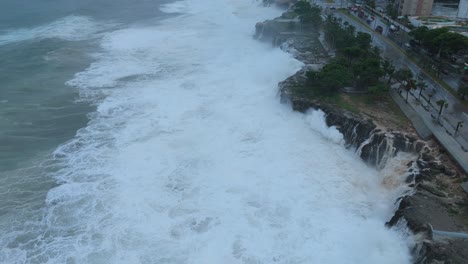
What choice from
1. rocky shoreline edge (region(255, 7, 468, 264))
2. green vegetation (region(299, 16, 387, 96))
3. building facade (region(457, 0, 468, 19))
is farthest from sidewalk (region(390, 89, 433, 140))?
building facade (region(457, 0, 468, 19))

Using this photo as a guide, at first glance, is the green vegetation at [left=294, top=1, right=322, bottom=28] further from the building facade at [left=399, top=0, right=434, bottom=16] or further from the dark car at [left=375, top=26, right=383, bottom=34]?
the building facade at [left=399, top=0, right=434, bottom=16]

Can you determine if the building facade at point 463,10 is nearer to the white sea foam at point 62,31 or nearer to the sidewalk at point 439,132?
the sidewalk at point 439,132

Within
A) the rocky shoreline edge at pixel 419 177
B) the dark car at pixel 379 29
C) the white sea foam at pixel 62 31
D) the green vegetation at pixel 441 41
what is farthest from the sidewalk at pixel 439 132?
the white sea foam at pixel 62 31

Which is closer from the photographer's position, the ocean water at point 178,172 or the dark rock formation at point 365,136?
the ocean water at point 178,172

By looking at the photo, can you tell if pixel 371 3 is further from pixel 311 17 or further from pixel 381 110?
pixel 381 110

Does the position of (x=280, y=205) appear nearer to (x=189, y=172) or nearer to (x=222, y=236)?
(x=222, y=236)

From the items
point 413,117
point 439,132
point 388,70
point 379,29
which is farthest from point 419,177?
point 379,29
